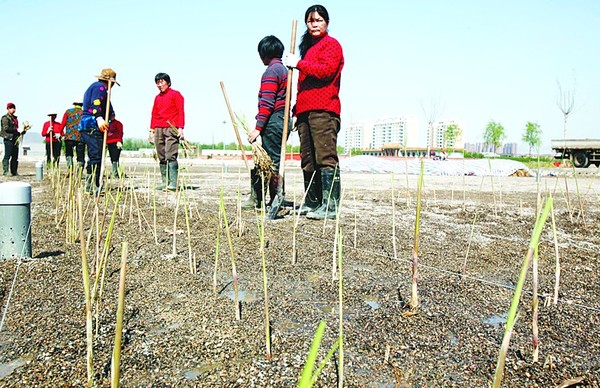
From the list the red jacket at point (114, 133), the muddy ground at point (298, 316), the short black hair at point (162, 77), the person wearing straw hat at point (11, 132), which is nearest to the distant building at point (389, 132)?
the person wearing straw hat at point (11, 132)

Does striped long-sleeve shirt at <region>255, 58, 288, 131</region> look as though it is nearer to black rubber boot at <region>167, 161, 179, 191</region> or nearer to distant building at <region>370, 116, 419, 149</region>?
black rubber boot at <region>167, 161, 179, 191</region>

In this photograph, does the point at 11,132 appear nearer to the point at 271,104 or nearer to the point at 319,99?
the point at 271,104

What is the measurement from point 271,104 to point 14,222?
2.04 m

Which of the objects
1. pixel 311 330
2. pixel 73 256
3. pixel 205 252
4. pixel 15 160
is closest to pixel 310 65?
pixel 205 252

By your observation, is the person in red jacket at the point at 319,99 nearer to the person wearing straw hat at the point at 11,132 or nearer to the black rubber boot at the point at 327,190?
the black rubber boot at the point at 327,190

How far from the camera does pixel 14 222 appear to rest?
2029 millimetres

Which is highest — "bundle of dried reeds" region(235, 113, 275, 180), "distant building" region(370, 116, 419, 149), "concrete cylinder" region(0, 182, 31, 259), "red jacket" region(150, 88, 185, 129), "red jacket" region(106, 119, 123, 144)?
"distant building" region(370, 116, 419, 149)

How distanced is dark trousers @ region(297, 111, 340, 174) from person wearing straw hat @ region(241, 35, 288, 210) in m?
0.25

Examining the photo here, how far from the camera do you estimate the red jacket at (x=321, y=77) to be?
314 cm

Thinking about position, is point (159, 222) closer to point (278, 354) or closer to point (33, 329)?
point (33, 329)

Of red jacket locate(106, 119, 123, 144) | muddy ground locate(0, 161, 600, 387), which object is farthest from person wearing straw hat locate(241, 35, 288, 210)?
red jacket locate(106, 119, 123, 144)

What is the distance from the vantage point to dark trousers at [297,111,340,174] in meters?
3.32

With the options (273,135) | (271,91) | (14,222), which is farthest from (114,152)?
(14,222)

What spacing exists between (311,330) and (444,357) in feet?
1.31
